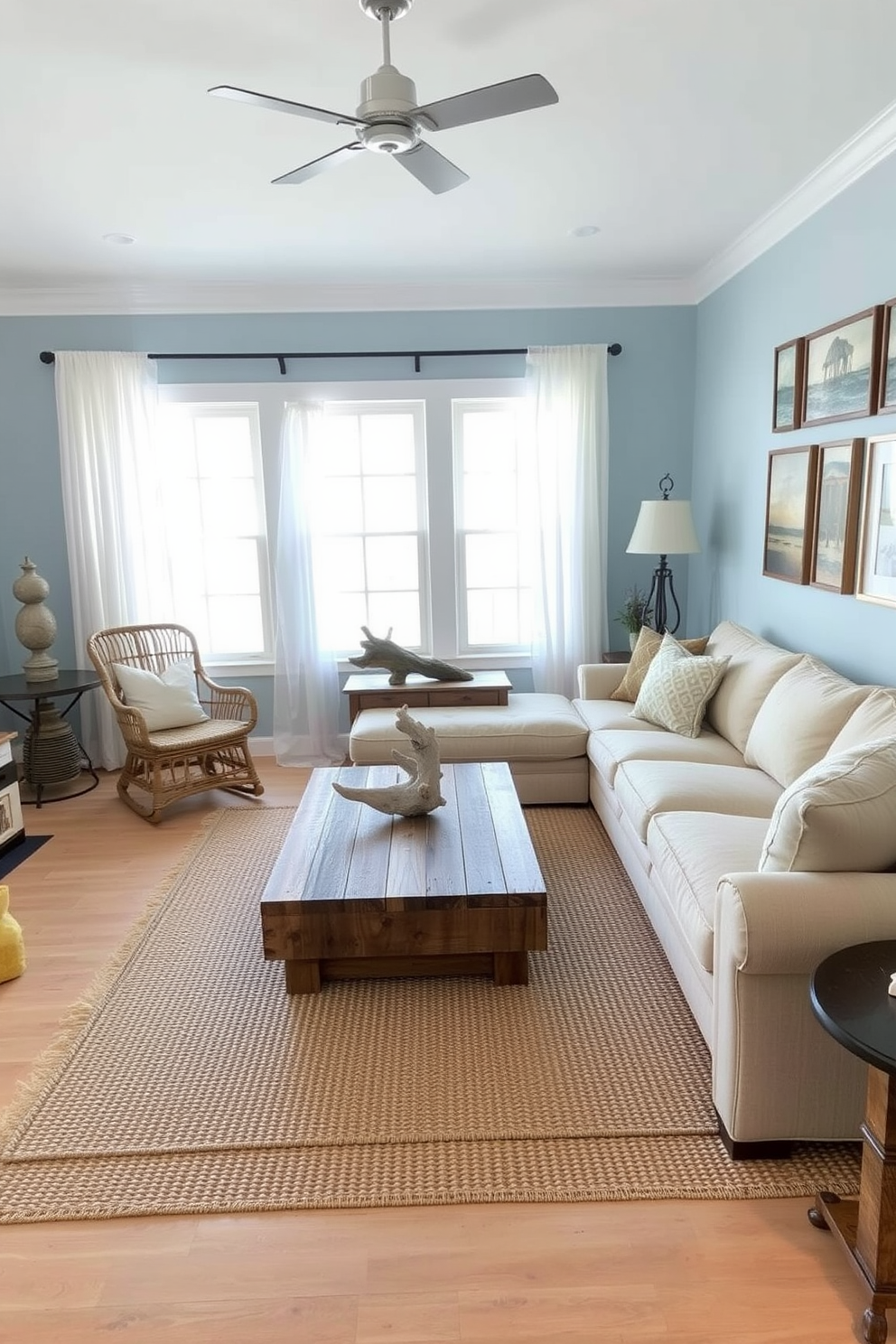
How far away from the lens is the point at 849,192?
305 centimetres

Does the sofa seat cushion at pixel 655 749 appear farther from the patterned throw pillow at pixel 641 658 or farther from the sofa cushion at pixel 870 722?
the sofa cushion at pixel 870 722

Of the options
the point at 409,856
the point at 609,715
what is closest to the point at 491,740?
the point at 609,715

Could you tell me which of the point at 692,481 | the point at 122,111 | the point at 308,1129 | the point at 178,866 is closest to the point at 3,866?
the point at 178,866

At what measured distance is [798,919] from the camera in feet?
5.75

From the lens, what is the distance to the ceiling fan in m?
1.95

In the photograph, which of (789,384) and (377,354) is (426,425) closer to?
(377,354)

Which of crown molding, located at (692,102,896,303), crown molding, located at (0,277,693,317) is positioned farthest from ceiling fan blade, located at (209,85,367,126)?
crown molding, located at (0,277,693,317)

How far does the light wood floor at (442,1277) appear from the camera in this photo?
5.05ft

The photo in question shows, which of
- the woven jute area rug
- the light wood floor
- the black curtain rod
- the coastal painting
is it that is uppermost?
the black curtain rod

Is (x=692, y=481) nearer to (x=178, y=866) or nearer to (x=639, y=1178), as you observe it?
(x=178, y=866)

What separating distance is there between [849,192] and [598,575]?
2252 mm

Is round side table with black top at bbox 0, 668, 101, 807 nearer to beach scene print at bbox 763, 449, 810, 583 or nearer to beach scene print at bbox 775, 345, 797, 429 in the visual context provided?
beach scene print at bbox 763, 449, 810, 583

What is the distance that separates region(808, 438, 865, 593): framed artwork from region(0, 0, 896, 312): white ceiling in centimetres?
101

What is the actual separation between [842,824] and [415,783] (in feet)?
4.92
